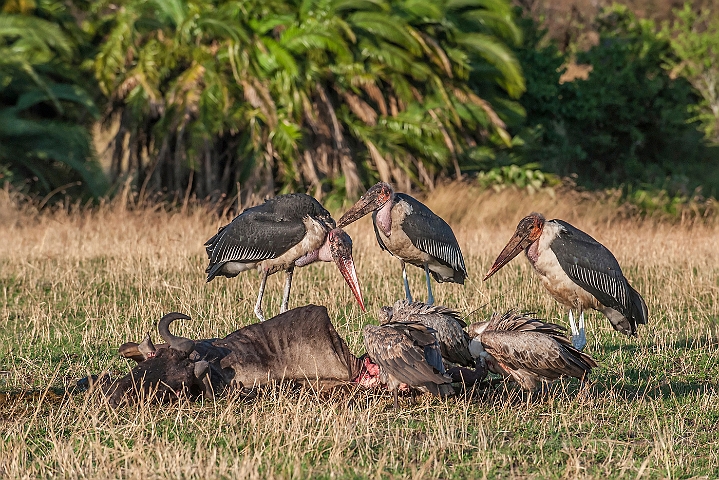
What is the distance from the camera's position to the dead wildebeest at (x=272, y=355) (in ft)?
19.5

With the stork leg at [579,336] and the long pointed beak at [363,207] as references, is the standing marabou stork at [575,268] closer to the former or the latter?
the stork leg at [579,336]

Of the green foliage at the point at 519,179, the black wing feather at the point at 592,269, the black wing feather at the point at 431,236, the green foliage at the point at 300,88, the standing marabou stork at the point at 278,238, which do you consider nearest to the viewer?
the black wing feather at the point at 592,269

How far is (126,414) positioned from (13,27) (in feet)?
46.3

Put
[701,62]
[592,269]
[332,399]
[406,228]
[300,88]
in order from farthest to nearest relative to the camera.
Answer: [701,62], [300,88], [406,228], [592,269], [332,399]

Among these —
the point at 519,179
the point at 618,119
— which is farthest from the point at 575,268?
the point at 618,119

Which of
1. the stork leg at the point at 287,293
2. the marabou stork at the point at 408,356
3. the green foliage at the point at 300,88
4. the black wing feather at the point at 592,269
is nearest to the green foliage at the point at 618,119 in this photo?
the green foliage at the point at 300,88

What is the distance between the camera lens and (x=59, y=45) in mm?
18141

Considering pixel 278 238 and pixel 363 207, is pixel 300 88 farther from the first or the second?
pixel 278 238

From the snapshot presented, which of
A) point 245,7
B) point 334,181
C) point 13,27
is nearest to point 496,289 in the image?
point 334,181

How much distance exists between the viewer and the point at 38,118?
19.4m

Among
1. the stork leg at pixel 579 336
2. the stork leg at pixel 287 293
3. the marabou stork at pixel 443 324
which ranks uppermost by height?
the marabou stork at pixel 443 324

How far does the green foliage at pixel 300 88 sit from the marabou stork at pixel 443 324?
11.7 metres

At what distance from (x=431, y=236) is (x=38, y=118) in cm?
1233

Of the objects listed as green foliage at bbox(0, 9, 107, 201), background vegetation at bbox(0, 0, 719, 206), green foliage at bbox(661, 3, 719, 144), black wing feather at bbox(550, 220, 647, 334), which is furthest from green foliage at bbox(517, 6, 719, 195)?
black wing feather at bbox(550, 220, 647, 334)
